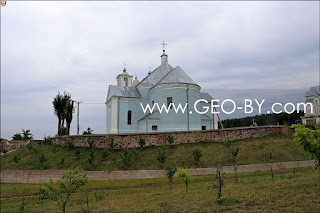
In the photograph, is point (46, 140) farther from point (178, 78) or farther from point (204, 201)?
point (204, 201)

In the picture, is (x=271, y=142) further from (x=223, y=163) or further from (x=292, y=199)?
(x=292, y=199)

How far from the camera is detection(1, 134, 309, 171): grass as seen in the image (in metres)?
22.7

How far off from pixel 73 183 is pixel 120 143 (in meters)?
16.3

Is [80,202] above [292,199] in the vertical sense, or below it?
below

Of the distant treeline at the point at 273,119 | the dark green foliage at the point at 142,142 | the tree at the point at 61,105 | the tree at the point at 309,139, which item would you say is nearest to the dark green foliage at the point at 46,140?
the tree at the point at 61,105

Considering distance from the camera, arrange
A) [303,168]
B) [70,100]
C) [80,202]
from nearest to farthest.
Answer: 1. [80,202]
2. [303,168]
3. [70,100]

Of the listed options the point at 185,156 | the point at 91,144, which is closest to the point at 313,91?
the point at 185,156

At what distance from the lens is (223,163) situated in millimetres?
22250

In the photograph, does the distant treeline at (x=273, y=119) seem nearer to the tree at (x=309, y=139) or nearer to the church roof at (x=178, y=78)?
the church roof at (x=178, y=78)

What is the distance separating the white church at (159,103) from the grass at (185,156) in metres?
6.21

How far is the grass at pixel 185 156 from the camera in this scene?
2266 cm

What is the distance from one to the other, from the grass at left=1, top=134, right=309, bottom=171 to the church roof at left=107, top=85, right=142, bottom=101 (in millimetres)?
10835

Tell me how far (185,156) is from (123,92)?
16.3 metres

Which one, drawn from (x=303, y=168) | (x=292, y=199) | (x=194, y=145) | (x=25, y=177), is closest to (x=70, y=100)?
(x=25, y=177)
